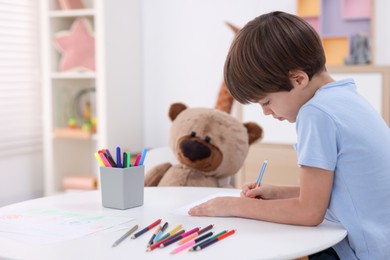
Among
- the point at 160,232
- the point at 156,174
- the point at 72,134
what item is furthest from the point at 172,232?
the point at 72,134

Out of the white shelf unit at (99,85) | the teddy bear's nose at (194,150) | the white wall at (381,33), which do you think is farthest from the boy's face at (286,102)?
the white shelf unit at (99,85)

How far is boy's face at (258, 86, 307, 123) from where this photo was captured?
1.11 metres

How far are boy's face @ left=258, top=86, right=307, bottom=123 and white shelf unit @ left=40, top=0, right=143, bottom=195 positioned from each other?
1883 mm

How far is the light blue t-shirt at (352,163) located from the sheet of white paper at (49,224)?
1.31 feet

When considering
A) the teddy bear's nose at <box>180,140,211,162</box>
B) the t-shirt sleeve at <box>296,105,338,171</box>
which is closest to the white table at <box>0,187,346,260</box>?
the t-shirt sleeve at <box>296,105,338,171</box>

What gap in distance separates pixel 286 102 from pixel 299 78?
0.20 ft

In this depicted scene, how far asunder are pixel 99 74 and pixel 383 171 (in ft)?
6.81

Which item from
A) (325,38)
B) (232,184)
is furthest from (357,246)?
(325,38)

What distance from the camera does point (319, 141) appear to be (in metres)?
1.01

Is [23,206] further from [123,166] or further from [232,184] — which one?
[232,184]

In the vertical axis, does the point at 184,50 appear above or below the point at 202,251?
above

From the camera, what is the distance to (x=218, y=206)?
1120 mm

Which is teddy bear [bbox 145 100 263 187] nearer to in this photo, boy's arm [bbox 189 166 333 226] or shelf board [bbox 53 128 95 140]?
boy's arm [bbox 189 166 333 226]

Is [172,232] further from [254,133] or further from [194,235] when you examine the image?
[254,133]
